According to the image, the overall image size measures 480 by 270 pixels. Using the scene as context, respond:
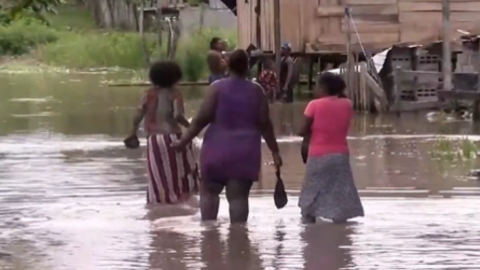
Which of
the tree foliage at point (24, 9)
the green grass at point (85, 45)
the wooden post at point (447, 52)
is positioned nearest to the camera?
the tree foliage at point (24, 9)

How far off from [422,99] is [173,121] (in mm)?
14232

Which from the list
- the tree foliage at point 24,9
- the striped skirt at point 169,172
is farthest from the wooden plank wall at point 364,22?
the tree foliage at point 24,9

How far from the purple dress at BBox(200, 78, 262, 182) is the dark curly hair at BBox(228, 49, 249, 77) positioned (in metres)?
0.09

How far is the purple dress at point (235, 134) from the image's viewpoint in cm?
970

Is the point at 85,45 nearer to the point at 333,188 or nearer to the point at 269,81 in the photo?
the point at 269,81

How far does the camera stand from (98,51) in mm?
51438

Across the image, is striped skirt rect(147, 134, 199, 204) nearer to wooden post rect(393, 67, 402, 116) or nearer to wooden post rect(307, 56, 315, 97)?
wooden post rect(393, 67, 402, 116)

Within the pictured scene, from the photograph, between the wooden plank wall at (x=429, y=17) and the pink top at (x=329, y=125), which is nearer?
the pink top at (x=329, y=125)

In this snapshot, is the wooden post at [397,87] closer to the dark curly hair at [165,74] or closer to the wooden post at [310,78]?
the wooden post at [310,78]

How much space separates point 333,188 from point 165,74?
6.99ft

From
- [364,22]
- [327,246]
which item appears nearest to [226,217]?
[327,246]

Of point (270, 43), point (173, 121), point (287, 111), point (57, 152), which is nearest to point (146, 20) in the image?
point (270, 43)

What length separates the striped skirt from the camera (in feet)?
36.9

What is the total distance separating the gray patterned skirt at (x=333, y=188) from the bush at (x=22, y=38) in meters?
47.0
